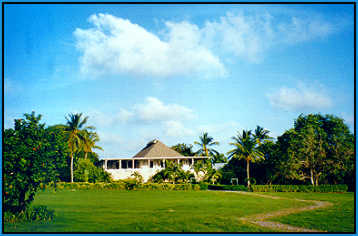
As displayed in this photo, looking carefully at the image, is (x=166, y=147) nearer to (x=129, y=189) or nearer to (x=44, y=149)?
(x=129, y=189)

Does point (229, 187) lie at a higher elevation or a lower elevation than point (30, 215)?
lower

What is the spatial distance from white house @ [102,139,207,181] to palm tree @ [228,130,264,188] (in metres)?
3.78

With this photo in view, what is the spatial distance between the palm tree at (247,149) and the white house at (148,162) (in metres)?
3.78

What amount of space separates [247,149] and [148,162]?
10682 millimetres

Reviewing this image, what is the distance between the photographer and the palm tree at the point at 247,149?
34281 mm

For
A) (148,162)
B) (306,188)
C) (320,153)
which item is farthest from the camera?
(148,162)

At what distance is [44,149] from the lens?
1158cm

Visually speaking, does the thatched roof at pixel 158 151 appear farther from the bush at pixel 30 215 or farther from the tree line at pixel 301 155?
the bush at pixel 30 215

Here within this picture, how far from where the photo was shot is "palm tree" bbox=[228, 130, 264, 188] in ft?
112

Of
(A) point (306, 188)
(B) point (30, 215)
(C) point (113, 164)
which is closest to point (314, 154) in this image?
(A) point (306, 188)

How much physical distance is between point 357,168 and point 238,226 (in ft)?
13.2

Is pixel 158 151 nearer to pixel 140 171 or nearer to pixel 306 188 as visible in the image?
pixel 140 171

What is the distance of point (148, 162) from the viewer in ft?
122

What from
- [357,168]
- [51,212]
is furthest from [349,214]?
[51,212]
